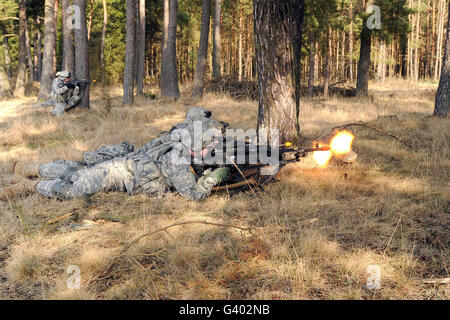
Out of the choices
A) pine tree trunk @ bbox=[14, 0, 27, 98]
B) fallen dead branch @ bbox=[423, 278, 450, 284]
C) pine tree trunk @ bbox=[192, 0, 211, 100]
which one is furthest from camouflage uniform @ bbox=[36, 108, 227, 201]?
pine tree trunk @ bbox=[14, 0, 27, 98]

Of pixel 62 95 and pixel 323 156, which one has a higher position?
pixel 62 95

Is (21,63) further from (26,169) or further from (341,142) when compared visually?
(341,142)

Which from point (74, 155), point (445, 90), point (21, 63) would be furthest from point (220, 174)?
point (21, 63)

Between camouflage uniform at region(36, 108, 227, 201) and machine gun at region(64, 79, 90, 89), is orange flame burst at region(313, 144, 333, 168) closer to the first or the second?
camouflage uniform at region(36, 108, 227, 201)

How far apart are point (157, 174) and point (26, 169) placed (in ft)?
7.49

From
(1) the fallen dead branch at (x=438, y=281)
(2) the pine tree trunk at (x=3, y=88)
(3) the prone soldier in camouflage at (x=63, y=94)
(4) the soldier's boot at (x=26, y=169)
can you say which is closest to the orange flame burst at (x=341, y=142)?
(1) the fallen dead branch at (x=438, y=281)

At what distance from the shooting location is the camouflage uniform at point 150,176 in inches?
177

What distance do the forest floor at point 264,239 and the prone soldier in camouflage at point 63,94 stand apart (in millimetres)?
4483

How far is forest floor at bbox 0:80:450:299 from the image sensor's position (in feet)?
8.75

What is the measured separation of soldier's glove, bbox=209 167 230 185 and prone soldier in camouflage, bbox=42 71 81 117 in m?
7.30

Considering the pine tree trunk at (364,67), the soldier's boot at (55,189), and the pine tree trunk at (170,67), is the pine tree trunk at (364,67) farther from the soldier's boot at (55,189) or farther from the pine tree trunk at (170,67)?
the soldier's boot at (55,189)

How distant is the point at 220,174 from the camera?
460 cm

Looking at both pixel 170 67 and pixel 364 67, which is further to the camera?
pixel 170 67

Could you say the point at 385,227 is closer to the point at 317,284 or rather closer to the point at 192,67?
the point at 317,284
